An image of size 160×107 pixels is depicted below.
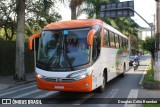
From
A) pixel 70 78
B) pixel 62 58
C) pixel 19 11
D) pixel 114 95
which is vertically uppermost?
pixel 19 11

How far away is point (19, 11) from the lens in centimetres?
1895

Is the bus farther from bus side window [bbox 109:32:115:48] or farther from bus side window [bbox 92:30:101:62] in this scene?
bus side window [bbox 109:32:115:48]

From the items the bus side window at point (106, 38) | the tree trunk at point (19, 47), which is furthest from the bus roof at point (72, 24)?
the tree trunk at point (19, 47)

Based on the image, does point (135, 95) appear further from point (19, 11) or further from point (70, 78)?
point (19, 11)

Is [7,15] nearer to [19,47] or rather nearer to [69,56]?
[19,47]

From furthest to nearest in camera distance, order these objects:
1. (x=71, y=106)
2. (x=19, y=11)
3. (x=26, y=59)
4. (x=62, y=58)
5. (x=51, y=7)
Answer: (x=26, y=59), (x=51, y=7), (x=19, y=11), (x=62, y=58), (x=71, y=106)

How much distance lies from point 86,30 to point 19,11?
331 inches

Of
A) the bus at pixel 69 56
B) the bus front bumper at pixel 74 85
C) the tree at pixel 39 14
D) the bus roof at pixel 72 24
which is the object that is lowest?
the bus front bumper at pixel 74 85

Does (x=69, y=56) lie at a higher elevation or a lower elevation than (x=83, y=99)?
higher

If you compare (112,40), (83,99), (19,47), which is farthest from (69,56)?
(19,47)

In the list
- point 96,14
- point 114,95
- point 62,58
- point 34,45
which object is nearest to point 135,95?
point 114,95

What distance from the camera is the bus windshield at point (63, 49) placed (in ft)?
36.7

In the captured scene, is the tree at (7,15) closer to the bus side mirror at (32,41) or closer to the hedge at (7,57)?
the hedge at (7,57)

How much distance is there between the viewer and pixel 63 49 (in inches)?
448
